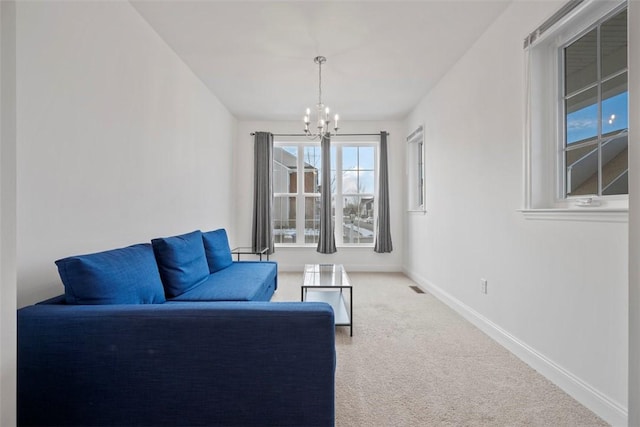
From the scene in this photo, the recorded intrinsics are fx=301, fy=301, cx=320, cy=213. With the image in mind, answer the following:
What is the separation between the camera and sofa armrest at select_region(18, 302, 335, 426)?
1248mm

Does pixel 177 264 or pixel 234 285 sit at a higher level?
pixel 177 264

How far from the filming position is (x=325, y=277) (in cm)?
312

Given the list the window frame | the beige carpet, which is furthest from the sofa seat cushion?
the window frame

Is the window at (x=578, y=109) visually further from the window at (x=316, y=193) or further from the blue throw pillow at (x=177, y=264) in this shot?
the window at (x=316, y=193)

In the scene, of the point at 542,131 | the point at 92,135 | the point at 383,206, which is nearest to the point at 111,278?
the point at 92,135

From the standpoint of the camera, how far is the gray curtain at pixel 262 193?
17.4ft

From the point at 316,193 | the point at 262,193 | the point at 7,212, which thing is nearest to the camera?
the point at 7,212

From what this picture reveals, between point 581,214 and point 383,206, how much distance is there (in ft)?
11.9

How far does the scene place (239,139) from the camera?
17.8 feet

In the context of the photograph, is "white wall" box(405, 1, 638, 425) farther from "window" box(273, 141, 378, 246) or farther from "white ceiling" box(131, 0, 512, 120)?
"window" box(273, 141, 378, 246)

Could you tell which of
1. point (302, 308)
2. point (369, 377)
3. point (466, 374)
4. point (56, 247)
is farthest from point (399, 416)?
point (56, 247)

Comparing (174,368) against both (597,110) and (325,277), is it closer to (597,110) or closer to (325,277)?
(325,277)

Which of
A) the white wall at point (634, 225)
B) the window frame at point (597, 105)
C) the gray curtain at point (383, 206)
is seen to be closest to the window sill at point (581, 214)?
the window frame at point (597, 105)

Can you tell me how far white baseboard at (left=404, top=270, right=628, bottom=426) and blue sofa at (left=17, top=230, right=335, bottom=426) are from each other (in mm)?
1469
